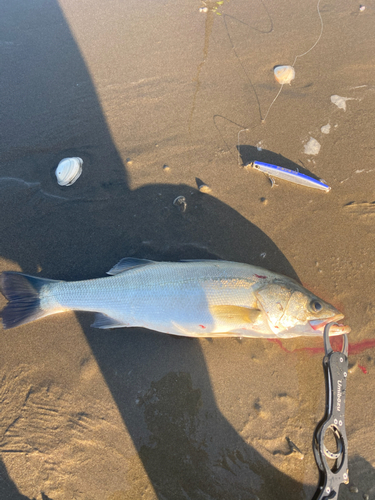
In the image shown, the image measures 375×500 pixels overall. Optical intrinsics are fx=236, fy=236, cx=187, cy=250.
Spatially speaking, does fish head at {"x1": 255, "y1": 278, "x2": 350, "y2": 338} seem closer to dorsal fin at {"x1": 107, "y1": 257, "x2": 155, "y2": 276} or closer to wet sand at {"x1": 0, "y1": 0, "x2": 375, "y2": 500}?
wet sand at {"x1": 0, "y1": 0, "x2": 375, "y2": 500}

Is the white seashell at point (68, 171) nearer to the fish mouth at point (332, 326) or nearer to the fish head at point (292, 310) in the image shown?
the fish head at point (292, 310)

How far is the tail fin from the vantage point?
3156 mm

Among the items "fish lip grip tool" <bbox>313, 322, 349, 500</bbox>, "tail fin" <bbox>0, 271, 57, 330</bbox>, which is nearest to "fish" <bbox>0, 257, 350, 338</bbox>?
"tail fin" <bbox>0, 271, 57, 330</bbox>

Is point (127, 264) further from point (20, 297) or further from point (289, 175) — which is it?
point (289, 175)

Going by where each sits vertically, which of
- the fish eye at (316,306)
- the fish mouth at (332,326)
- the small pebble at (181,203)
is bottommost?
the fish mouth at (332,326)

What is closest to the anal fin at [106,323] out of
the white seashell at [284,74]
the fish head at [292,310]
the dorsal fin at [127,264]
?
the dorsal fin at [127,264]

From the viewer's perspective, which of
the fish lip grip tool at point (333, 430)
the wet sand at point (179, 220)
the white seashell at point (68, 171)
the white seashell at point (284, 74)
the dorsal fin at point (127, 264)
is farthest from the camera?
the white seashell at point (284, 74)

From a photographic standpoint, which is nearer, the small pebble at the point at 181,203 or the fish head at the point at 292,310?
the fish head at the point at 292,310

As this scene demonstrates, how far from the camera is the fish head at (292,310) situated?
2.76m

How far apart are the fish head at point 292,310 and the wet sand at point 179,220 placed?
20.4 inches

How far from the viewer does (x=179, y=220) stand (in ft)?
11.6

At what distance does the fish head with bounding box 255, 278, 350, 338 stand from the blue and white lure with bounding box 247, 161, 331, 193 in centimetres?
168

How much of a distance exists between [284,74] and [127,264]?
4.19m

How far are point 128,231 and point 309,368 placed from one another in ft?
10.3
